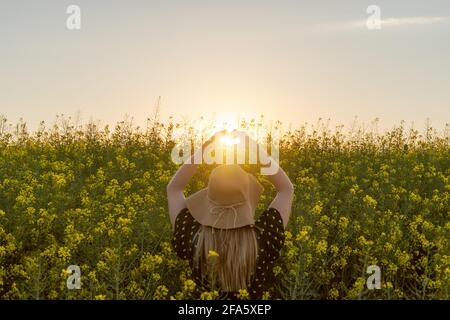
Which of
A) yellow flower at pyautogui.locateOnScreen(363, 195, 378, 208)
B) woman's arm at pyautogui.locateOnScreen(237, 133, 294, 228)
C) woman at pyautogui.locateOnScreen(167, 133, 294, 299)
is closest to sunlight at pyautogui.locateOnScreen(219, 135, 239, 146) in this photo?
woman at pyautogui.locateOnScreen(167, 133, 294, 299)

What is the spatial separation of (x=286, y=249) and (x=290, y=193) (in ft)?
5.64

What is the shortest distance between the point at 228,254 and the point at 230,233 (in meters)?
0.14

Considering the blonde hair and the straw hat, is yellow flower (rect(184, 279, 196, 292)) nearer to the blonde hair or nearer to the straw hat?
the blonde hair

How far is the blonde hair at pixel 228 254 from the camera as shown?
15.4ft

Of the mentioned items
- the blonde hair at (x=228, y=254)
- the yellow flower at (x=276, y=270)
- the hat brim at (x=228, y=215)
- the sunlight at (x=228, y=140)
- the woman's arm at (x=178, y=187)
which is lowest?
the yellow flower at (x=276, y=270)

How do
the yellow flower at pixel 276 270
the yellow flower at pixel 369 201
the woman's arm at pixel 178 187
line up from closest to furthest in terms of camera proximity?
the woman's arm at pixel 178 187 → the yellow flower at pixel 276 270 → the yellow flower at pixel 369 201

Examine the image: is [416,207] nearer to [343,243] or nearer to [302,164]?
[343,243]

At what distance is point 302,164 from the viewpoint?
1171 cm

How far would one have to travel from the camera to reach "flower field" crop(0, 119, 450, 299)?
5.77m

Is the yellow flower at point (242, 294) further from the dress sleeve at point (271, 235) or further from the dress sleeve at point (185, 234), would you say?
the dress sleeve at point (185, 234)

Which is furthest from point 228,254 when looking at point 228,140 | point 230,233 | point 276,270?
point 276,270

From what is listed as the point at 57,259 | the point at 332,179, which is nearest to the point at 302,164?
the point at 332,179

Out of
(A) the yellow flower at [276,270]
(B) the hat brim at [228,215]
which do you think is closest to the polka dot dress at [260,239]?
(B) the hat brim at [228,215]

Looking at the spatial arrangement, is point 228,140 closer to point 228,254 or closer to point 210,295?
point 228,254
